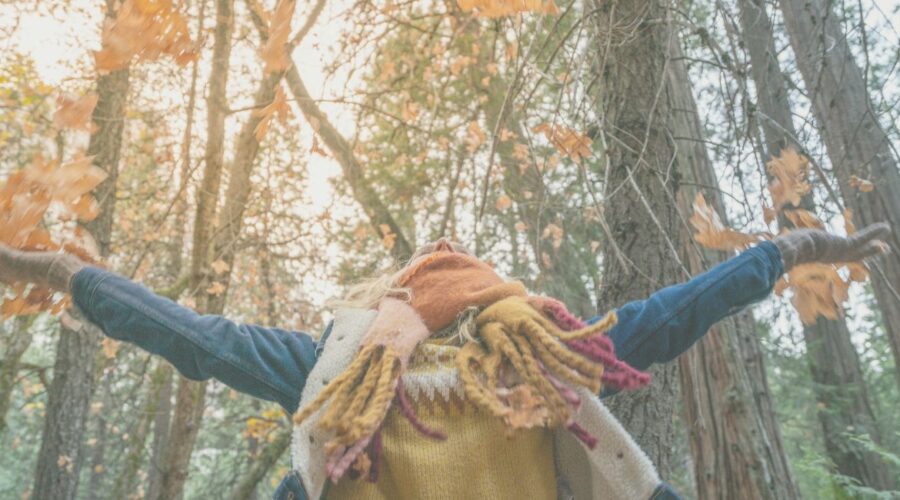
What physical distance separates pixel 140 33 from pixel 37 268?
89 centimetres

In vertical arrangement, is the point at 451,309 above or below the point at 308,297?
below

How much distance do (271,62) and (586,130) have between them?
1253mm

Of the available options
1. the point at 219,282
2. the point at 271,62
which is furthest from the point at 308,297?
the point at 271,62

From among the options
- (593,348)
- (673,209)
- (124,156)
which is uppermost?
(124,156)

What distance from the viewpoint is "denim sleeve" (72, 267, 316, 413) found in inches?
59.2

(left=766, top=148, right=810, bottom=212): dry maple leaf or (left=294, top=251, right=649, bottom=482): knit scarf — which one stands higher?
(left=766, top=148, right=810, bottom=212): dry maple leaf

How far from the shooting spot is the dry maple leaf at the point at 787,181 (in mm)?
2084

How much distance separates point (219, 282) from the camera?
523 centimetres

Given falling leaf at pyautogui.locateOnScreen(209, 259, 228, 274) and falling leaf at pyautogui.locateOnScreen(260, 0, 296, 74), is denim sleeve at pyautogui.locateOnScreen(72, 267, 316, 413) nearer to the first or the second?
falling leaf at pyautogui.locateOnScreen(260, 0, 296, 74)

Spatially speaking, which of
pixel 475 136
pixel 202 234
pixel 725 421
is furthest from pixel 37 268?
pixel 475 136

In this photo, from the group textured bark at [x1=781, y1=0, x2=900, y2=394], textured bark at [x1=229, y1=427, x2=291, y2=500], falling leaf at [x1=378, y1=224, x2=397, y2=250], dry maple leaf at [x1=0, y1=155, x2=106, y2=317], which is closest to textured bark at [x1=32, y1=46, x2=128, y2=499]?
textured bark at [x1=229, y1=427, x2=291, y2=500]

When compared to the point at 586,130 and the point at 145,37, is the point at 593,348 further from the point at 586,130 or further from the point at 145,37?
the point at 145,37

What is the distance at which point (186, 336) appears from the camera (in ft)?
4.93

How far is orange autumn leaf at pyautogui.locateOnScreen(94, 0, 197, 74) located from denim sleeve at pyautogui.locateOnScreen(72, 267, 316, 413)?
0.80 meters
